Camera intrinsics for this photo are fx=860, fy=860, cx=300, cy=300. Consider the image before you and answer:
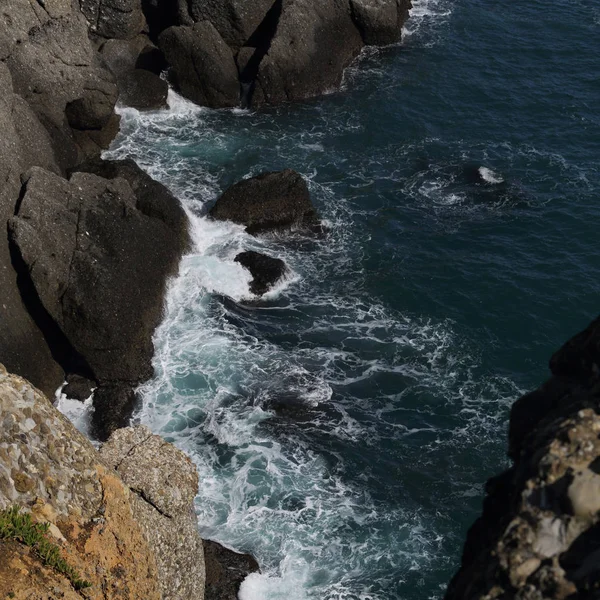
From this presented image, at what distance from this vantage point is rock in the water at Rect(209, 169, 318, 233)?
4878cm

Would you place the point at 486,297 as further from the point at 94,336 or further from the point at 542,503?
the point at 542,503

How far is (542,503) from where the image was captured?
14.1 meters

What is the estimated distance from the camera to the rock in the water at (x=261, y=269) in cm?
4512

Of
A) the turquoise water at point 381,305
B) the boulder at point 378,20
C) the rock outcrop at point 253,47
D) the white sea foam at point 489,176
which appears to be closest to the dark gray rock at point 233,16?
the rock outcrop at point 253,47

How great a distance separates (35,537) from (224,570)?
489 inches

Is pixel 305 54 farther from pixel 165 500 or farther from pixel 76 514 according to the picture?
pixel 76 514

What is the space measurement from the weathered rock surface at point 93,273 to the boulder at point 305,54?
67.7 feet

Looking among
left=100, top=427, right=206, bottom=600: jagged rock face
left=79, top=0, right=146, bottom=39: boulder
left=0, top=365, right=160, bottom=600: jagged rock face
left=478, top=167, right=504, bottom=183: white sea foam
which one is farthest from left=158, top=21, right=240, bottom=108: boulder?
left=0, top=365, right=160, bottom=600: jagged rock face

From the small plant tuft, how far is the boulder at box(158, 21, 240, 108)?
4438cm

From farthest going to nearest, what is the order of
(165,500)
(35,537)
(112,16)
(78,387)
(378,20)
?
1. (378,20)
2. (112,16)
3. (78,387)
4. (165,500)
5. (35,537)

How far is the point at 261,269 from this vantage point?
4550cm

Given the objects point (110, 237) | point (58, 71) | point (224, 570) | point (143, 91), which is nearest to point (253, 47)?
point (143, 91)

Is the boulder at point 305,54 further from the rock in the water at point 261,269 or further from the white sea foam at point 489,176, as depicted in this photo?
the rock in the water at point 261,269

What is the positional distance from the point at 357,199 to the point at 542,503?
39.4 m
